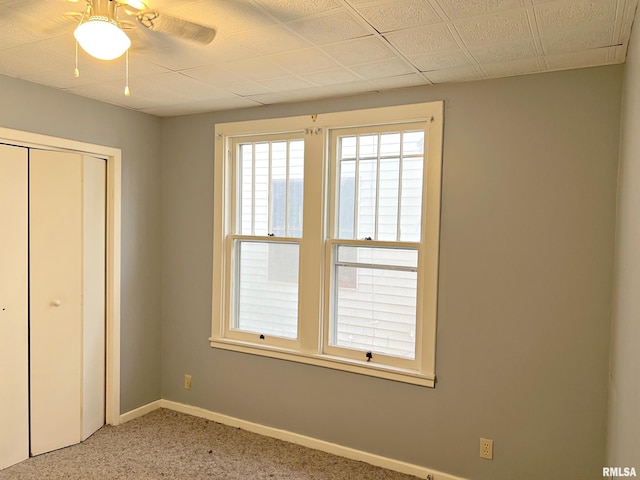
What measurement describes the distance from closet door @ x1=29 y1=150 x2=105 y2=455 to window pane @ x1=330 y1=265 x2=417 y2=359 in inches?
71.2

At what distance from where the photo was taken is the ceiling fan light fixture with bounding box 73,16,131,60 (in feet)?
4.89

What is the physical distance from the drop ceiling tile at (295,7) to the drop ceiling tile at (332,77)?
72 centimetres

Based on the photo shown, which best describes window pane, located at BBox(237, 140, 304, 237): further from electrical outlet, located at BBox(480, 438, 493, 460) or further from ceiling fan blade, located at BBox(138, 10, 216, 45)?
electrical outlet, located at BBox(480, 438, 493, 460)

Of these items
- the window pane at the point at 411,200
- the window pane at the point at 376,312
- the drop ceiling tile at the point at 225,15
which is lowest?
the window pane at the point at 376,312

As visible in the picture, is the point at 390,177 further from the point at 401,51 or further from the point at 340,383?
the point at 340,383

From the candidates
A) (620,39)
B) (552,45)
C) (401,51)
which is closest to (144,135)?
(401,51)

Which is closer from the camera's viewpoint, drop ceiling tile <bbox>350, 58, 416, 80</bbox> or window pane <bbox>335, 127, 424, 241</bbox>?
drop ceiling tile <bbox>350, 58, 416, 80</bbox>

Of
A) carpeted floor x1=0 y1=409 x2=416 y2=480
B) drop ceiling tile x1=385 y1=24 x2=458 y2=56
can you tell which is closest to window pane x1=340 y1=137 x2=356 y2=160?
drop ceiling tile x1=385 y1=24 x2=458 y2=56

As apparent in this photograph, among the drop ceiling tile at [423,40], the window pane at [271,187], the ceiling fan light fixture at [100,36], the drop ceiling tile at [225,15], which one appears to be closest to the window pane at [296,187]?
the window pane at [271,187]

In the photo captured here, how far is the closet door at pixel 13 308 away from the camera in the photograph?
2.91 meters

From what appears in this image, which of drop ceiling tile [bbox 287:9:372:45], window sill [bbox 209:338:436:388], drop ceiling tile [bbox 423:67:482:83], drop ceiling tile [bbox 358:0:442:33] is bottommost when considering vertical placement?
window sill [bbox 209:338:436:388]

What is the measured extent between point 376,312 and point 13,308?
234 cm

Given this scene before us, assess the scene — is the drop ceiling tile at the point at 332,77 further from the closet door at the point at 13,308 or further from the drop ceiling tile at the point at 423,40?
the closet door at the point at 13,308

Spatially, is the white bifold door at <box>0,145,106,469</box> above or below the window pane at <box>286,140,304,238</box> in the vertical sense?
below
